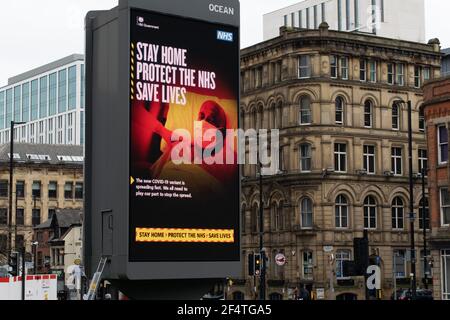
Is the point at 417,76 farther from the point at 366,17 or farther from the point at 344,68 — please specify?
the point at 366,17

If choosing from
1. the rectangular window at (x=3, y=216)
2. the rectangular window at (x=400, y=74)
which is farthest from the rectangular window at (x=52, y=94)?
the rectangular window at (x=400, y=74)

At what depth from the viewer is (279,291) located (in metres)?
71.5

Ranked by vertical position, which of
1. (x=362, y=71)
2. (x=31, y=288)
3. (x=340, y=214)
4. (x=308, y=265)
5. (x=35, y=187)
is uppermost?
(x=362, y=71)

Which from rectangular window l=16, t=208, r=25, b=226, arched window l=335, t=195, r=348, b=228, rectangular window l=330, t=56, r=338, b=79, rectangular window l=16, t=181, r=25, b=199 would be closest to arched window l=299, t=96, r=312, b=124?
rectangular window l=330, t=56, r=338, b=79

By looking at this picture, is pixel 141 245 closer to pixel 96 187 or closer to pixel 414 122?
pixel 96 187

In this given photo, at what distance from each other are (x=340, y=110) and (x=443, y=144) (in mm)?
23288

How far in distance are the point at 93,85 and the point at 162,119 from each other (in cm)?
140

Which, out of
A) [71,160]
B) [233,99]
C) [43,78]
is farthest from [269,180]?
[43,78]

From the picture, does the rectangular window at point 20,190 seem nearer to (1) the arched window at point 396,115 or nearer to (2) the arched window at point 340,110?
(2) the arched window at point 340,110

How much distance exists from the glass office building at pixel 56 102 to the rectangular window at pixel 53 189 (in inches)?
→ 2494

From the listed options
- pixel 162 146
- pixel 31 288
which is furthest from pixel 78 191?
pixel 162 146

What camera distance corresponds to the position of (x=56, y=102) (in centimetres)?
18812

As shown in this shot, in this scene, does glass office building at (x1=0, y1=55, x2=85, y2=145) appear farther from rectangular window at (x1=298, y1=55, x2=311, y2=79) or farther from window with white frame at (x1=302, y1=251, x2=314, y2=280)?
window with white frame at (x1=302, y1=251, x2=314, y2=280)

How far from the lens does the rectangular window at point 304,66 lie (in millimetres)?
71938
